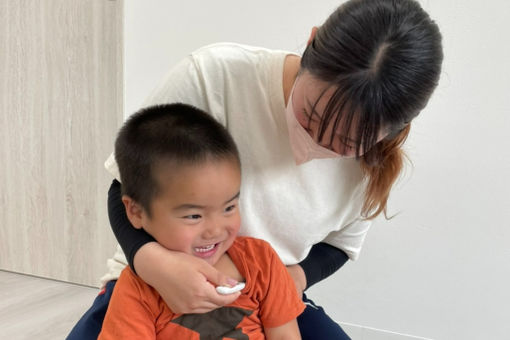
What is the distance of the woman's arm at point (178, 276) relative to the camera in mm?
667

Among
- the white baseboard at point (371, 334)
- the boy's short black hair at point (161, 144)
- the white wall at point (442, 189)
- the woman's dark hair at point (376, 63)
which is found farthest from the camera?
the white baseboard at point (371, 334)

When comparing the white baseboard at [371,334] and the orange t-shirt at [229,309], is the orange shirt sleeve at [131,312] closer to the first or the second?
the orange t-shirt at [229,309]

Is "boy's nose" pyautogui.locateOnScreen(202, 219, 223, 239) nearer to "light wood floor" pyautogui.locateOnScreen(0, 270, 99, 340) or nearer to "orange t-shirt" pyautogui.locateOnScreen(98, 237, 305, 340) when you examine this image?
"orange t-shirt" pyautogui.locateOnScreen(98, 237, 305, 340)

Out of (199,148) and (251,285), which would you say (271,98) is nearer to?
(199,148)

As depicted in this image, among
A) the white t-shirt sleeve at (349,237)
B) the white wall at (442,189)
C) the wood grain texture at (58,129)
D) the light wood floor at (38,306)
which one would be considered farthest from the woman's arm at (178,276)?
the wood grain texture at (58,129)

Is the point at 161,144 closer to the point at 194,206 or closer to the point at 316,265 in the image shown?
the point at 194,206

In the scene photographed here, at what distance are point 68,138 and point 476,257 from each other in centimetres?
172

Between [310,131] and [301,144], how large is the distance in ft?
0.26

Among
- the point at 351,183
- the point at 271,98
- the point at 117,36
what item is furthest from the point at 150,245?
the point at 117,36

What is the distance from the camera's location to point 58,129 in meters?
1.96

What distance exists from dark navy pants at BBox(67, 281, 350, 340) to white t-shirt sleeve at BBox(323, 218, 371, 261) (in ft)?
0.52

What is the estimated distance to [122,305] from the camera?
2.28 feet

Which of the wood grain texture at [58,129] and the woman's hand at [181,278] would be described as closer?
the woman's hand at [181,278]

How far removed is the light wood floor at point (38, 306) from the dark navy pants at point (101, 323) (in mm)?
964
